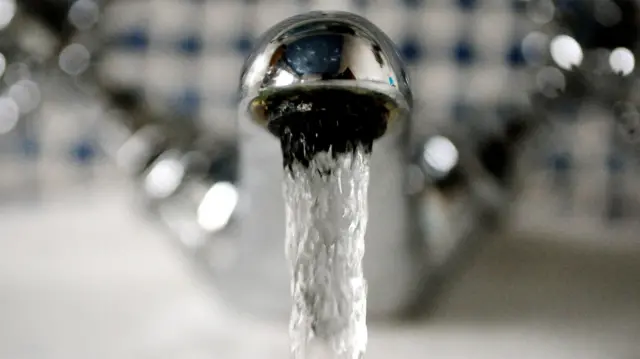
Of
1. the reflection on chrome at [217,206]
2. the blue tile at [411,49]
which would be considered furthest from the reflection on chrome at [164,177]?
the blue tile at [411,49]

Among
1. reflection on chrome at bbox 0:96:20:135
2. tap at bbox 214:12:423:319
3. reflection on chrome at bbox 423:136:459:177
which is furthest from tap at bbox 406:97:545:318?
reflection on chrome at bbox 0:96:20:135

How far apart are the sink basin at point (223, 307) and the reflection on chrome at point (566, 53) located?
129 mm

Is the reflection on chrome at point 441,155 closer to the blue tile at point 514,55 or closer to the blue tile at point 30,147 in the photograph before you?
the blue tile at point 514,55

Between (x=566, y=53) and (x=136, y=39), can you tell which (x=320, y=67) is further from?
(x=136, y=39)

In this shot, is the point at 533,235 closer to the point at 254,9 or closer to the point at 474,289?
the point at 474,289

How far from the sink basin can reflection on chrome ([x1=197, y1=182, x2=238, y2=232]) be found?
0.05 m

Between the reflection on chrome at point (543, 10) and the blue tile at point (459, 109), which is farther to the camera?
the blue tile at point (459, 109)

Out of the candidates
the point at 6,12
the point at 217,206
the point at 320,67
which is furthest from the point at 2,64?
the point at 320,67

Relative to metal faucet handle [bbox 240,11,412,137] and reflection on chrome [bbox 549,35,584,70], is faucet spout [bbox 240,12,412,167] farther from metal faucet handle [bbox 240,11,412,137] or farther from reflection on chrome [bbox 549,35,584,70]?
reflection on chrome [bbox 549,35,584,70]

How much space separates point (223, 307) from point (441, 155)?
0.45 feet

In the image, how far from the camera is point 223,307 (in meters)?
0.39

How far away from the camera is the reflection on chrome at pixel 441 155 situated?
0.37 meters

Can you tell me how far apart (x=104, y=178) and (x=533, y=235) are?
324 mm

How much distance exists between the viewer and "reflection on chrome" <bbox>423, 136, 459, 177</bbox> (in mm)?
371
